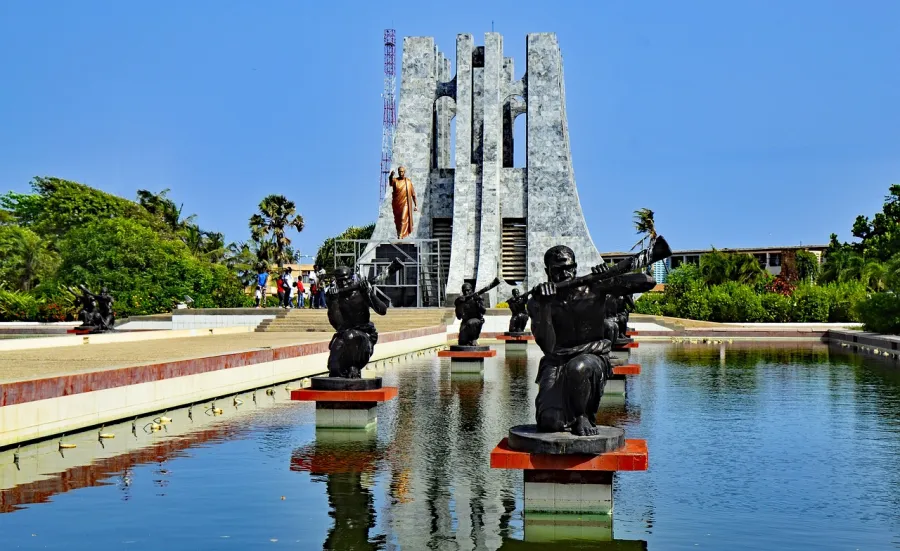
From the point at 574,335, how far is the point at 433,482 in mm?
1929

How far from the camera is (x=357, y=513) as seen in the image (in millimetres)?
6918

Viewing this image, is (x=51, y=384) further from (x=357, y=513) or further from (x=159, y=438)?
(x=357, y=513)

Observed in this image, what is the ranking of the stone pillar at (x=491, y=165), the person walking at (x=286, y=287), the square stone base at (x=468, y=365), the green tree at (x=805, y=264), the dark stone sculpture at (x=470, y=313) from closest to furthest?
the square stone base at (x=468, y=365)
the dark stone sculpture at (x=470, y=313)
the person walking at (x=286, y=287)
the stone pillar at (x=491, y=165)
the green tree at (x=805, y=264)

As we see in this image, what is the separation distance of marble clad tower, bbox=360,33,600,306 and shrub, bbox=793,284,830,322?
9.36 metres

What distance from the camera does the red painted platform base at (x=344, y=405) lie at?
1048 cm

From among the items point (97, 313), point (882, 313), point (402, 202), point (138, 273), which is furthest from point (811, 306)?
point (138, 273)

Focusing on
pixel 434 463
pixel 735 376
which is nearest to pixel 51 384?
pixel 434 463

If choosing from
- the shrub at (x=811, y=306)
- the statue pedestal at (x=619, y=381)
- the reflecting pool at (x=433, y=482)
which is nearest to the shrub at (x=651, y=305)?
the shrub at (x=811, y=306)

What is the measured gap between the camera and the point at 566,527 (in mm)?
6477

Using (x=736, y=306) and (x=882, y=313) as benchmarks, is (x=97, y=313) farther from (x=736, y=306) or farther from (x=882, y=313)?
(x=736, y=306)

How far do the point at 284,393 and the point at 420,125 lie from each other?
32549 millimetres

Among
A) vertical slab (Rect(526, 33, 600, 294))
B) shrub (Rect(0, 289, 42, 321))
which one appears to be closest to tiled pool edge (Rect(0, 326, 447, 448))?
shrub (Rect(0, 289, 42, 321))

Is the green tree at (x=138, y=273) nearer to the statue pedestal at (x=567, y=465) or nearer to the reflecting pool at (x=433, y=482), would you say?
the reflecting pool at (x=433, y=482)

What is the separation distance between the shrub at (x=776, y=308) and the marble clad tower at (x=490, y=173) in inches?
327
